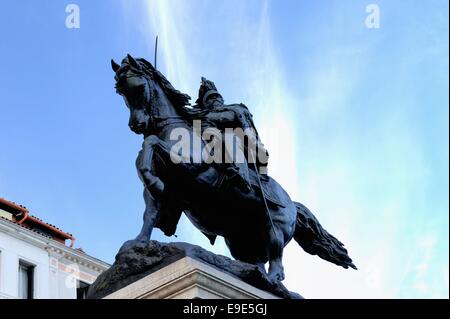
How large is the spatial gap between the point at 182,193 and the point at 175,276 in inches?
66.9

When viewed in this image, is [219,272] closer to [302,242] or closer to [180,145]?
[180,145]

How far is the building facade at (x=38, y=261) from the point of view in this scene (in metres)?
36.1

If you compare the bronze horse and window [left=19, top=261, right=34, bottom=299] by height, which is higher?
window [left=19, top=261, right=34, bottom=299]

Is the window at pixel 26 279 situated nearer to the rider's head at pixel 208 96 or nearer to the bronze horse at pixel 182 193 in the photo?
the rider's head at pixel 208 96

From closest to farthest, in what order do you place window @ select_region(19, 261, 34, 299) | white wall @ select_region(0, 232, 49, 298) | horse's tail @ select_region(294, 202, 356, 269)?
horse's tail @ select_region(294, 202, 356, 269), white wall @ select_region(0, 232, 49, 298), window @ select_region(19, 261, 34, 299)

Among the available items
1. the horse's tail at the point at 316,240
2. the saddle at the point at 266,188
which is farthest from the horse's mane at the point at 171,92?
the horse's tail at the point at 316,240

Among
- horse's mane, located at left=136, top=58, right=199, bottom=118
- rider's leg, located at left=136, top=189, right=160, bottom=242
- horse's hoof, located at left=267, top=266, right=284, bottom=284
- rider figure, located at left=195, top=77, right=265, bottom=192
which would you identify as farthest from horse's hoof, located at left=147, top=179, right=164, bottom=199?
horse's hoof, located at left=267, top=266, right=284, bottom=284

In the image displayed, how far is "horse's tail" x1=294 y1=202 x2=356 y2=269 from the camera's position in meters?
11.7

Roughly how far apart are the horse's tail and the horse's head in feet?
8.12

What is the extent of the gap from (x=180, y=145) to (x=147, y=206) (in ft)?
2.36

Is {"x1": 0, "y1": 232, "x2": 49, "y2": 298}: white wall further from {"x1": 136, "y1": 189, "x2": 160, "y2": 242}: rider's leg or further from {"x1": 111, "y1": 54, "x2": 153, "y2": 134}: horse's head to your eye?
{"x1": 136, "y1": 189, "x2": 160, "y2": 242}: rider's leg

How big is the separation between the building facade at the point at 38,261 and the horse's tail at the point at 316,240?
2500 cm

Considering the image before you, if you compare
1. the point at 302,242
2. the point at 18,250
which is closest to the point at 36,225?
the point at 18,250
